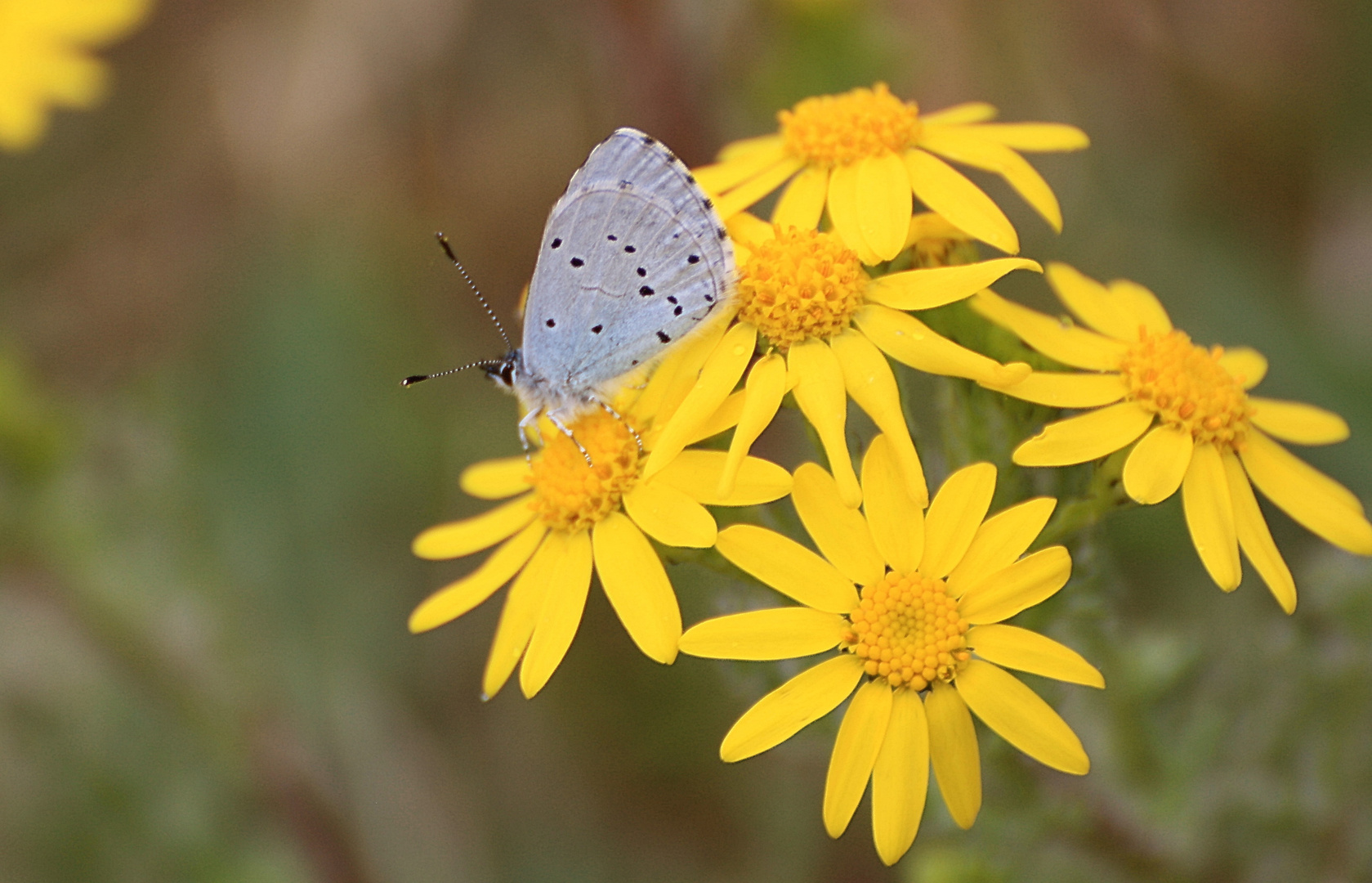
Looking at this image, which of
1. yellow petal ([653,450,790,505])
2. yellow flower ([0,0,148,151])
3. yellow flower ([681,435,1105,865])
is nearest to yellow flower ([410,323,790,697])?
yellow petal ([653,450,790,505])

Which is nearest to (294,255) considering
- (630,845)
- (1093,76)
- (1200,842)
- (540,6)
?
(540,6)

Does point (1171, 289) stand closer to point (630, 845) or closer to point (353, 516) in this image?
point (630, 845)

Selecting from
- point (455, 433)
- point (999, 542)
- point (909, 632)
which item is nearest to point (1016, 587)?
point (999, 542)

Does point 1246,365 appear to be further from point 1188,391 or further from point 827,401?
point 827,401

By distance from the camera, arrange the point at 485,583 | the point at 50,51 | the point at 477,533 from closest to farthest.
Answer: the point at 485,583
the point at 477,533
the point at 50,51

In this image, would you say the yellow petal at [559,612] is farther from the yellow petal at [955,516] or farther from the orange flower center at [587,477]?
the yellow petal at [955,516]
